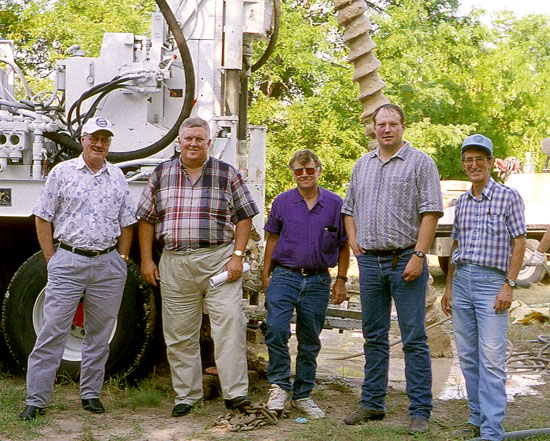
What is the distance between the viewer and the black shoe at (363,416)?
526 centimetres

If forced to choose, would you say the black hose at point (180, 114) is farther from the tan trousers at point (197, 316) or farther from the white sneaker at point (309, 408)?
the white sneaker at point (309, 408)

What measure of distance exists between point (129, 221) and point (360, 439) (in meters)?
1.97

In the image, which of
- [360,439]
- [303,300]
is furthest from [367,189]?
[360,439]

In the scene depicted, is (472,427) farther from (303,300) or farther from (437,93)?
(437,93)

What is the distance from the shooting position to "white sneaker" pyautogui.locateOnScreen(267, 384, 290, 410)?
17.5 ft

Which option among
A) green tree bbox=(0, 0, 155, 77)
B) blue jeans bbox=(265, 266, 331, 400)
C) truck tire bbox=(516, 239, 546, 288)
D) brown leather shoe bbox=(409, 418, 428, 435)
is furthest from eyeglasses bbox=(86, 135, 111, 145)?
green tree bbox=(0, 0, 155, 77)

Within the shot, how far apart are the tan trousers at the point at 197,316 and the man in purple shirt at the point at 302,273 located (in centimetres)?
22

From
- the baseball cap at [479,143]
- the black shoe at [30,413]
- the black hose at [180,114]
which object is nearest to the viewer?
the baseball cap at [479,143]

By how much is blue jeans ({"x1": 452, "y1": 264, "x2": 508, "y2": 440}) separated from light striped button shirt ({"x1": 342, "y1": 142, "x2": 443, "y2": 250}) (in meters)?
0.39

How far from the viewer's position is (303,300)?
5418mm

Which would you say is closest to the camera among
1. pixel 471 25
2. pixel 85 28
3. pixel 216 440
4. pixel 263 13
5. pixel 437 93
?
pixel 216 440

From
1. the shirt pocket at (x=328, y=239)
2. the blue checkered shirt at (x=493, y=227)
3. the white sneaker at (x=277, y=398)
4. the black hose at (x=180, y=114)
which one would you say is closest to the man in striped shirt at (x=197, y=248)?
the white sneaker at (x=277, y=398)

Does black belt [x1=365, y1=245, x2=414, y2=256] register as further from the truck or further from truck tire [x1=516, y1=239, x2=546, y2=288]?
truck tire [x1=516, y1=239, x2=546, y2=288]

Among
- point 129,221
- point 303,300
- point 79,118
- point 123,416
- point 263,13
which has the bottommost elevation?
point 123,416
